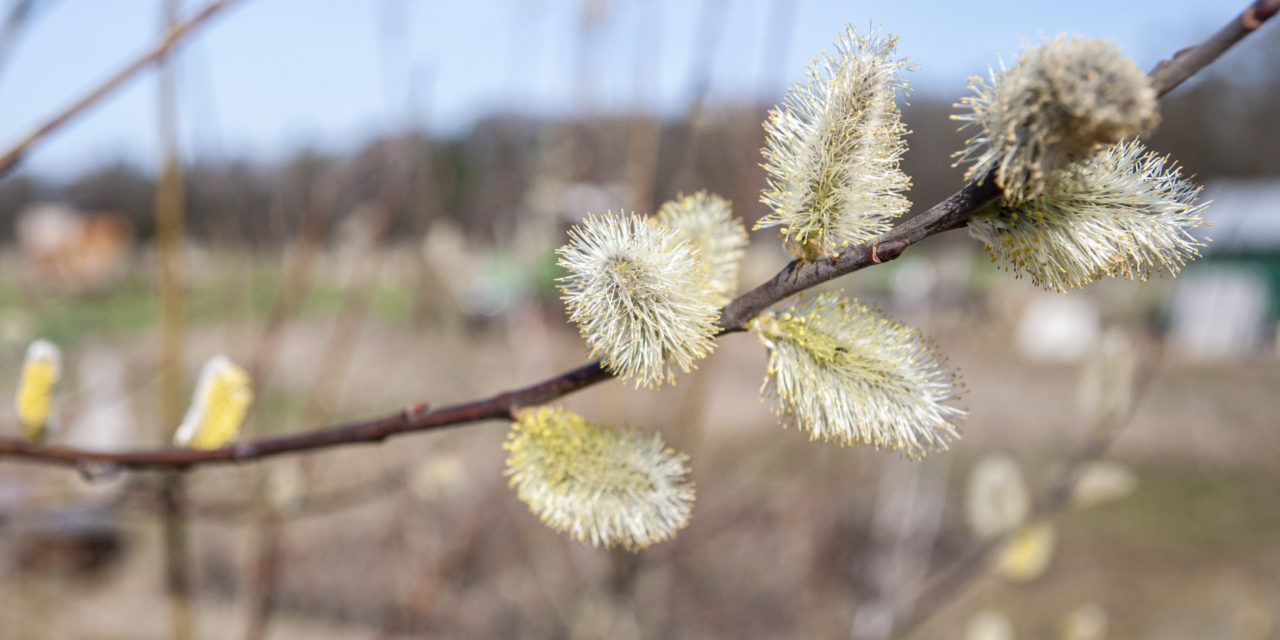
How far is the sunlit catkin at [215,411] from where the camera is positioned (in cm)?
66

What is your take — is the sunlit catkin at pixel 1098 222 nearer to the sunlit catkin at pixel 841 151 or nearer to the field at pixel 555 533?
the sunlit catkin at pixel 841 151

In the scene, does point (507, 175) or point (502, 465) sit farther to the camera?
point (507, 175)

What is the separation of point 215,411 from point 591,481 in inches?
15.0

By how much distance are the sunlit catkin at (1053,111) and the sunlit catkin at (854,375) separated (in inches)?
4.8

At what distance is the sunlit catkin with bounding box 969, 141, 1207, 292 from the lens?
1.33ft

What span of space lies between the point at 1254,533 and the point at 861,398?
604cm

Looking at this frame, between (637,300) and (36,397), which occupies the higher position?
(637,300)

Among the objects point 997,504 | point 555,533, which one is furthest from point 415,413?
point 555,533

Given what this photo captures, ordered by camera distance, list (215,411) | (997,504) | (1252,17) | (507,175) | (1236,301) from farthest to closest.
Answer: (1236,301) → (507,175) → (997,504) → (215,411) → (1252,17)

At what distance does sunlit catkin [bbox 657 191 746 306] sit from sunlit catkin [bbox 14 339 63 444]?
0.55 meters

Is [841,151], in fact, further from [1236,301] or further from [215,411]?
[1236,301]

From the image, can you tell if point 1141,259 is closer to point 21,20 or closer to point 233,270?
point 21,20

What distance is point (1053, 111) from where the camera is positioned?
0.35 m

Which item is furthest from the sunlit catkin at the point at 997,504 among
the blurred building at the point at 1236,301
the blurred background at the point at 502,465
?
the blurred building at the point at 1236,301
